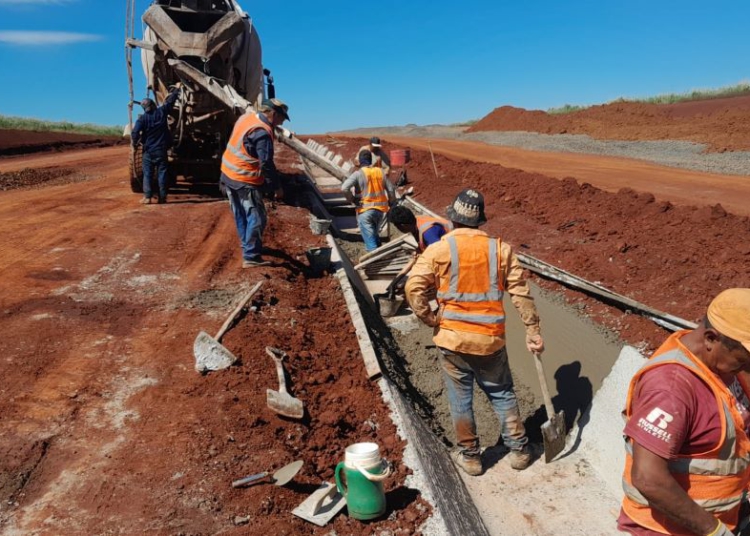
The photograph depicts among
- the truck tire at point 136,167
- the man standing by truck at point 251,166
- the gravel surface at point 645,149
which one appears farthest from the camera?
the gravel surface at point 645,149

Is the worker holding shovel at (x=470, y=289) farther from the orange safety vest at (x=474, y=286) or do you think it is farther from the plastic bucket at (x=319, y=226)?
the plastic bucket at (x=319, y=226)

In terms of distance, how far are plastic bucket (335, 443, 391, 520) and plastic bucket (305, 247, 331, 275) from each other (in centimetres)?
425

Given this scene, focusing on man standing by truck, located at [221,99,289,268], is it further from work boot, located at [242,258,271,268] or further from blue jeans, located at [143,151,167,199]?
blue jeans, located at [143,151,167,199]

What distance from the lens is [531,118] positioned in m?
36.6

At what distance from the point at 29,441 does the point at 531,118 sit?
36749 mm

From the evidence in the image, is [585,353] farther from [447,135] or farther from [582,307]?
[447,135]

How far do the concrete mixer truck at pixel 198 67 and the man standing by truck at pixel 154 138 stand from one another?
377 mm

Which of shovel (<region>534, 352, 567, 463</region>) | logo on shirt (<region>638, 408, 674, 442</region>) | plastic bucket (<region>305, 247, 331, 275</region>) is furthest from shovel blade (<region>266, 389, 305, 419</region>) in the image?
plastic bucket (<region>305, 247, 331, 275</region>)

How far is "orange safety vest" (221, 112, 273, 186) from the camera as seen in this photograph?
6469 mm

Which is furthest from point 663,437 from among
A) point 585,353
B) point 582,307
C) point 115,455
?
point 582,307

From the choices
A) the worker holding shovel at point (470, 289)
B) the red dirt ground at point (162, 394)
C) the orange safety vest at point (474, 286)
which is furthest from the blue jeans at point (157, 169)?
the orange safety vest at point (474, 286)

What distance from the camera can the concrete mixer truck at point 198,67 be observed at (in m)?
9.23

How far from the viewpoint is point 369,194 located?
Answer: 825 centimetres

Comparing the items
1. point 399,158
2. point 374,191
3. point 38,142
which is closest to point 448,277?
point 374,191
